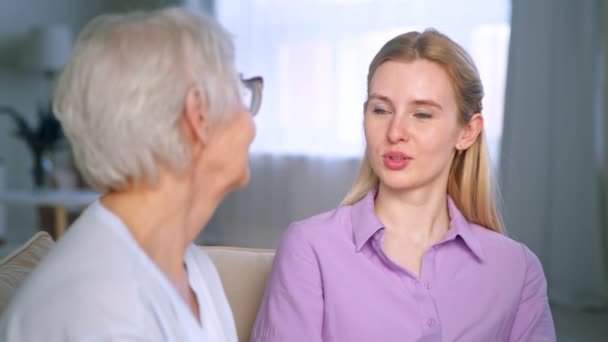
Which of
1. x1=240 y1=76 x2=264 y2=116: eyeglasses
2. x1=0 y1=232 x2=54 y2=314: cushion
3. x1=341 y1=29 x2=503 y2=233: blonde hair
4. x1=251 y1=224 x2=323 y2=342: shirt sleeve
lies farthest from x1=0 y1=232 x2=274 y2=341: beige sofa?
x1=240 y1=76 x2=264 y2=116: eyeglasses

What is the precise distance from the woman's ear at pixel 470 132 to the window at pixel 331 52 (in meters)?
2.48

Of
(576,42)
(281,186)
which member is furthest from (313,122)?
(576,42)

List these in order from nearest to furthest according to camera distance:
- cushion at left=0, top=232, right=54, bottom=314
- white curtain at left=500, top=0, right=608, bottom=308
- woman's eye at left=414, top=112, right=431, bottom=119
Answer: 1. cushion at left=0, top=232, right=54, bottom=314
2. woman's eye at left=414, top=112, right=431, bottom=119
3. white curtain at left=500, top=0, right=608, bottom=308

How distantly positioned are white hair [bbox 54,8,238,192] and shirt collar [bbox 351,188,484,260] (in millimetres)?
550

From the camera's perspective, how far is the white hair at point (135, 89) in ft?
2.73

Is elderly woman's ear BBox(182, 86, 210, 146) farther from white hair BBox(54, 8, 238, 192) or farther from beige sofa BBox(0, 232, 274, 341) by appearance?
beige sofa BBox(0, 232, 274, 341)

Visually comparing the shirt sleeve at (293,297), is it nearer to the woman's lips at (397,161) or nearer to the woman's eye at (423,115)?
the woman's lips at (397,161)

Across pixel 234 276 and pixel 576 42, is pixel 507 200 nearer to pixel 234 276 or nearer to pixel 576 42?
pixel 576 42

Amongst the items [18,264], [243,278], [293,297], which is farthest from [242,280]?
[18,264]

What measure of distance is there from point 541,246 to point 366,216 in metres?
2.65

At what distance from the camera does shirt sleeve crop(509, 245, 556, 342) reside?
1.35 metres

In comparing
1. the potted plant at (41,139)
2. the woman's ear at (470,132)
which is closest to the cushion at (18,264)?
the woman's ear at (470,132)

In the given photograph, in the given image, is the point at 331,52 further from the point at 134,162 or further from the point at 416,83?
the point at 134,162

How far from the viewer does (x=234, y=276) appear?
1.46 metres
